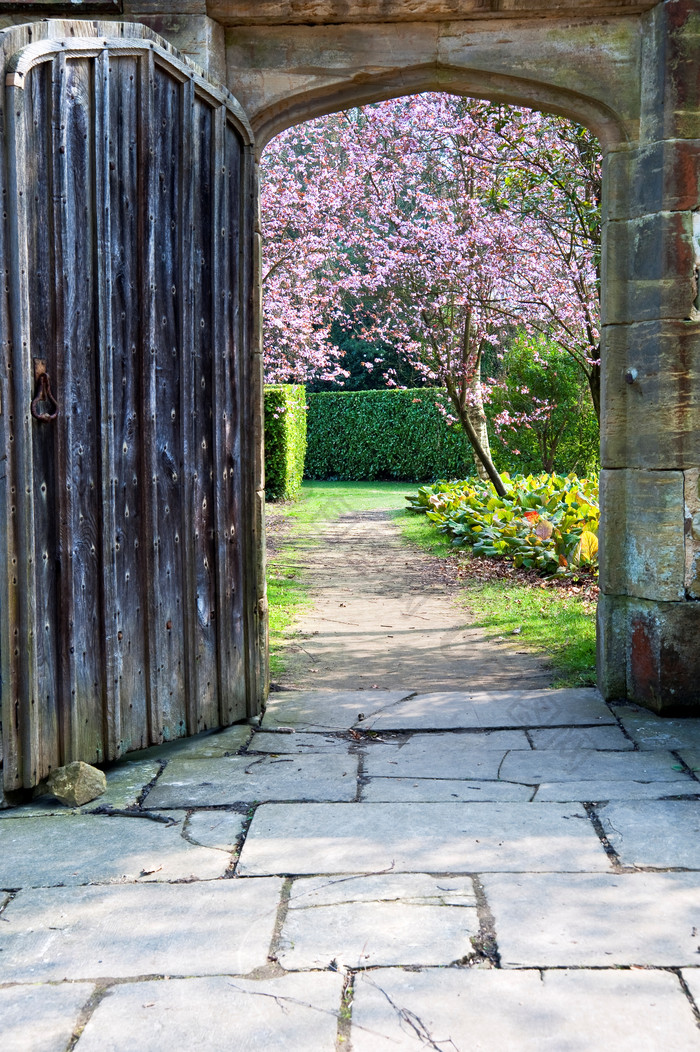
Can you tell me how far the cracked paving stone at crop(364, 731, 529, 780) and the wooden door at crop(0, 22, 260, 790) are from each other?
2.68ft

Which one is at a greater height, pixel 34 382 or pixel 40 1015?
pixel 34 382

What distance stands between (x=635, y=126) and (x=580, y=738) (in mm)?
2797

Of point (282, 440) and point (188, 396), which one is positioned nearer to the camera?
point (188, 396)

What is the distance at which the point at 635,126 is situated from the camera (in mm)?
4402

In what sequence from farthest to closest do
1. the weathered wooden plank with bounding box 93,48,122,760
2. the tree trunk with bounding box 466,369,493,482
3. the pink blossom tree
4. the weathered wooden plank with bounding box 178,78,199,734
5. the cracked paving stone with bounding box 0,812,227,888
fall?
the tree trunk with bounding box 466,369,493,482, the pink blossom tree, the weathered wooden plank with bounding box 178,78,199,734, the weathered wooden plank with bounding box 93,48,122,760, the cracked paving stone with bounding box 0,812,227,888

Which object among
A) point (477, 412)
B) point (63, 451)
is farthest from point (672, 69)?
point (477, 412)

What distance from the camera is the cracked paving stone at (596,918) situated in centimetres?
233

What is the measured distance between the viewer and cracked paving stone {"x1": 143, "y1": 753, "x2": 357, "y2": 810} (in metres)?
3.50

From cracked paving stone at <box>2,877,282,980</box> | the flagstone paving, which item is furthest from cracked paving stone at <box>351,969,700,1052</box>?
cracked paving stone at <box>2,877,282,980</box>

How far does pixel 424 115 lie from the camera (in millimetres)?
11062

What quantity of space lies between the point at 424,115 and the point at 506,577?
584 centimetres

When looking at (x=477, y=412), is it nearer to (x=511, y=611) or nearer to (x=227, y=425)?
(x=511, y=611)

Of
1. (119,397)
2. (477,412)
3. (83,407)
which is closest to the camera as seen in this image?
(83,407)

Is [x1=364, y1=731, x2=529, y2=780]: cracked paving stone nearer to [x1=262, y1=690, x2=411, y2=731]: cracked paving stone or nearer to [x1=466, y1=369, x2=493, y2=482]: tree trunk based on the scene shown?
[x1=262, y1=690, x2=411, y2=731]: cracked paving stone
